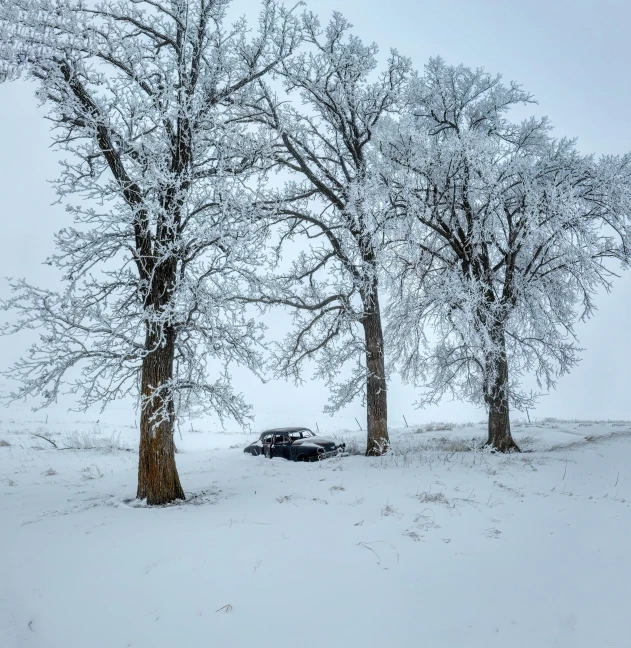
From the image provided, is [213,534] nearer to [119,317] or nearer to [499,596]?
Result: [499,596]

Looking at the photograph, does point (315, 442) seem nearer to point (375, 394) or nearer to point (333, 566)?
point (375, 394)

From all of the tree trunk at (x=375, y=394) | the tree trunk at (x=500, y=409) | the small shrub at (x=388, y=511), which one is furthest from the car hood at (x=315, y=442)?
the small shrub at (x=388, y=511)

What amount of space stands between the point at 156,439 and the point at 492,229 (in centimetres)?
950

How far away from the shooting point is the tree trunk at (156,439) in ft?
25.3

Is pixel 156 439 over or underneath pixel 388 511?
over

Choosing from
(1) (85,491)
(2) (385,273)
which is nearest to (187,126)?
(2) (385,273)

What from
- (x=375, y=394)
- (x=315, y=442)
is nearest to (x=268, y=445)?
(x=315, y=442)

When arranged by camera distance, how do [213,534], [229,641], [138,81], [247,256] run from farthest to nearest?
[138,81], [247,256], [213,534], [229,641]

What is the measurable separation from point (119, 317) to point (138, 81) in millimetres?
4260

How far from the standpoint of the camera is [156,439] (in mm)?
7848

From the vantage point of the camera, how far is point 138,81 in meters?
8.09

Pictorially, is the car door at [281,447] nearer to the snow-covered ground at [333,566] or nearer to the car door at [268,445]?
the car door at [268,445]

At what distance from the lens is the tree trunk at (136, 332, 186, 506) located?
7.71 metres

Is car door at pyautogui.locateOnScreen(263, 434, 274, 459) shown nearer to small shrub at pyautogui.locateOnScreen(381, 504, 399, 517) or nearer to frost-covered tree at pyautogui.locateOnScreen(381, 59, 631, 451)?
frost-covered tree at pyautogui.locateOnScreen(381, 59, 631, 451)
